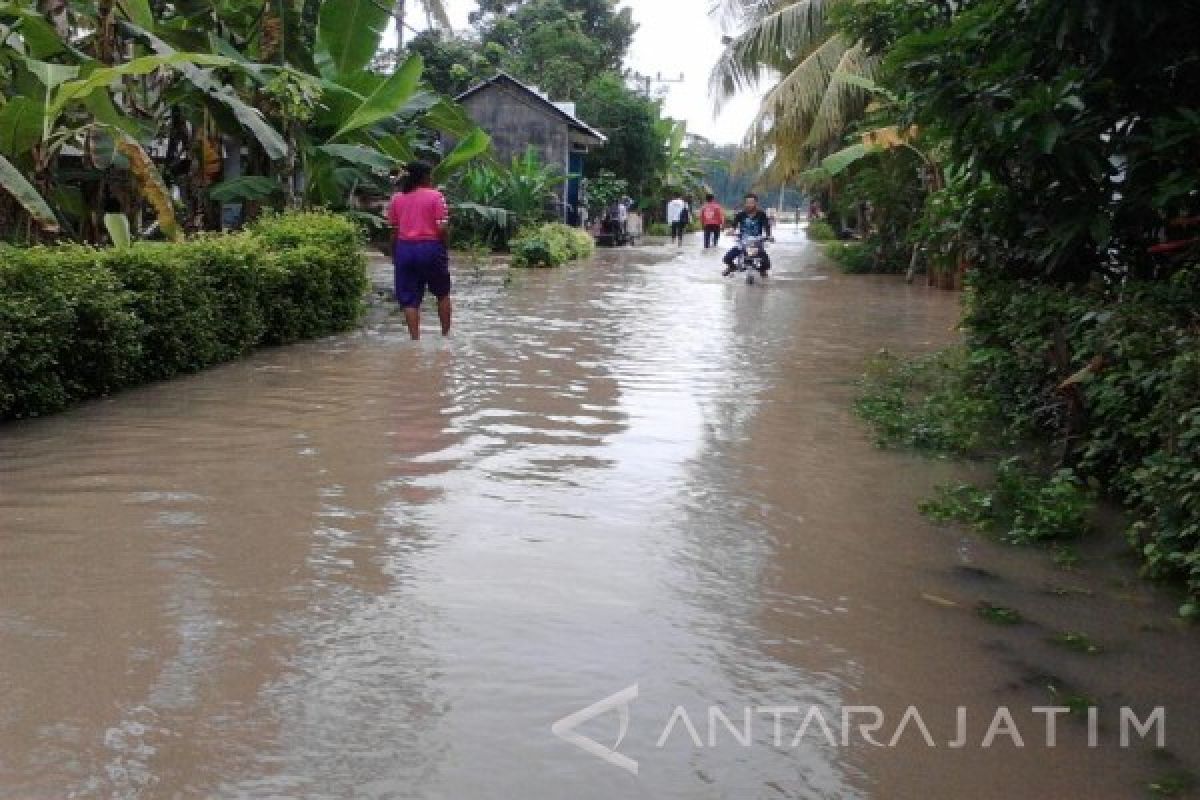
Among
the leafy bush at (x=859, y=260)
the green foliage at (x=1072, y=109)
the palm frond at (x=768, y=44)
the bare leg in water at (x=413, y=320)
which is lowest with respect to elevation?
the bare leg in water at (x=413, y=320)

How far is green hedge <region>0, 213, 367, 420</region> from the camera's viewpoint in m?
7.75

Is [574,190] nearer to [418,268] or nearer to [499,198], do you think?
[499,198]

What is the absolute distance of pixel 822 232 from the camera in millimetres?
48531

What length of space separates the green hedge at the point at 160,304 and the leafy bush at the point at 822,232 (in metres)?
34.3

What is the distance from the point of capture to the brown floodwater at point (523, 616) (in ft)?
11.4

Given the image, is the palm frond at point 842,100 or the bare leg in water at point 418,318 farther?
the palm frond at point 842,100

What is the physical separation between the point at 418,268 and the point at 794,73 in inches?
663

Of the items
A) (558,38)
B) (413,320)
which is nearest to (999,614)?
(413,320)

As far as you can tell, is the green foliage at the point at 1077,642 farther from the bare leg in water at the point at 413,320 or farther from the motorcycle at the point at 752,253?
the motorcycle at the point at 752,253

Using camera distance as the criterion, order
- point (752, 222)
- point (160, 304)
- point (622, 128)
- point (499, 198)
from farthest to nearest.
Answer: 1. point (622, 128)
2. point (499, 198)
3. point (752, 222)
4. point (160, 304)

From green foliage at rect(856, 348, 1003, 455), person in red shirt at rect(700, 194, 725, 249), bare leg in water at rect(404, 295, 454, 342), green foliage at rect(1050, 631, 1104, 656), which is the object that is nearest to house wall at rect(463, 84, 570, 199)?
person in red shirt at rect(700, 194, 725, 249)

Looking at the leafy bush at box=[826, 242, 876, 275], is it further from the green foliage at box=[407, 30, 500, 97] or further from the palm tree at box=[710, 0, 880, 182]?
the green foliage at box=[407, 30, 500, 97]

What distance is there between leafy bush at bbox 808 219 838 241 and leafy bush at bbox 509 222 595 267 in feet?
65.2

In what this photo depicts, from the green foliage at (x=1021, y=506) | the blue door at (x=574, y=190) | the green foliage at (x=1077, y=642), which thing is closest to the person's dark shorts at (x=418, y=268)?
the green foliage at (x=1021, y=506)
